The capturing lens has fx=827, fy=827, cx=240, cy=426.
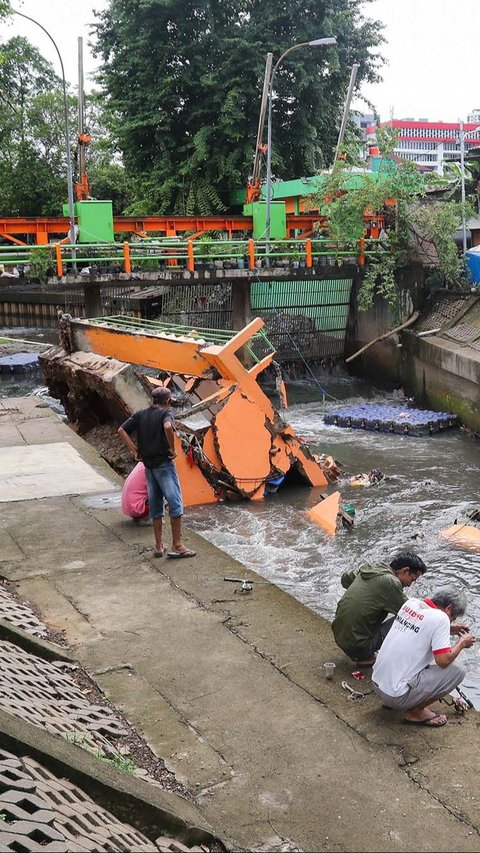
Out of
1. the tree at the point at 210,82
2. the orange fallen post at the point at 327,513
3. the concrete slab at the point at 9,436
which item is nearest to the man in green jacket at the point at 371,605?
the orange fallen post at the point at 327,513

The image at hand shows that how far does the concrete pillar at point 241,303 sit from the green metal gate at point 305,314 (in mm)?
790

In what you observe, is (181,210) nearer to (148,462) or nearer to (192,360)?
(192,360)

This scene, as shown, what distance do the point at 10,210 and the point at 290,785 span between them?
3899 cm

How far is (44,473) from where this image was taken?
1088 cm

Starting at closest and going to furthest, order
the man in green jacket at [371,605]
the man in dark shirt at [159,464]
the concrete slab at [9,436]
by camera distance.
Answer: the man in green jacket at [371,605] < the man in dark shirt at [159,464] < the concrete slab at [9,436]

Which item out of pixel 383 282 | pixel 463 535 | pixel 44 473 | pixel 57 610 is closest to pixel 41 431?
pixel 44 473

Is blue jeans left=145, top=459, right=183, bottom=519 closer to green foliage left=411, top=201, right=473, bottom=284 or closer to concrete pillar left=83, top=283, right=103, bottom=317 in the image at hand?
concrete pillar left=83, top=283, right=103, bottom=317

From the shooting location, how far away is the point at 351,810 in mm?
4016

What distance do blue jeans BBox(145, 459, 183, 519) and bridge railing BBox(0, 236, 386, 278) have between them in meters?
12.3

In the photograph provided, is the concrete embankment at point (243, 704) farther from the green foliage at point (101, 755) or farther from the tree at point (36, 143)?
the tree at point (36, 143)

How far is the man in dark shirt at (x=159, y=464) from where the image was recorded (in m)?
7.66

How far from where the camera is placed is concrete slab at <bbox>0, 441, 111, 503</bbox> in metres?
10.1

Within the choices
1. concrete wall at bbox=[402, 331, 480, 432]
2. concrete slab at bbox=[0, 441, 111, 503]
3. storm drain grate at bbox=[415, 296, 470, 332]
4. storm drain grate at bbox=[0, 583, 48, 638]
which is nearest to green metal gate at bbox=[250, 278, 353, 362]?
concrete wall at bbox=[402, 331, 480, 432]

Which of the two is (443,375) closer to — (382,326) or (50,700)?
(382,326)
